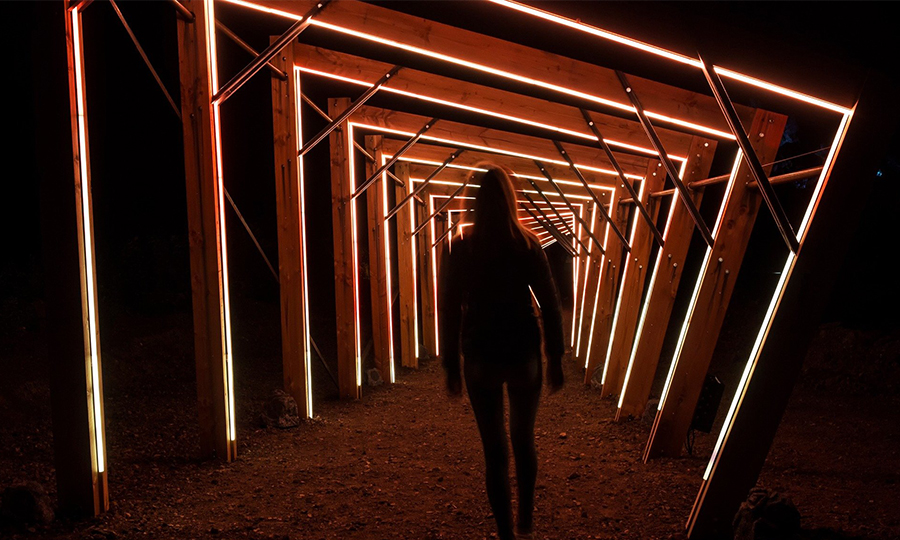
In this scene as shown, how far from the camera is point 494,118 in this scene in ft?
18.5

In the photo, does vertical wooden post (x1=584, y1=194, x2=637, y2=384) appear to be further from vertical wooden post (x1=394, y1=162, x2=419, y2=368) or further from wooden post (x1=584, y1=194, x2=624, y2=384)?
vertical wooden post (x1=394, y1=162, x2=419, y2=368)

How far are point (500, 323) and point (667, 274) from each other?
127 inches

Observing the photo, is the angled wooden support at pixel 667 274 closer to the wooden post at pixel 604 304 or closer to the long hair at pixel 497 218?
the wooden post at pixel 604 304

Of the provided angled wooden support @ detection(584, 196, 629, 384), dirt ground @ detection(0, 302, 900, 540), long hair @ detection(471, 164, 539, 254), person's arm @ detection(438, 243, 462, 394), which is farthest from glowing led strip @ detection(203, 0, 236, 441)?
angled wooden support @ detection(584, 196, 629, 384)

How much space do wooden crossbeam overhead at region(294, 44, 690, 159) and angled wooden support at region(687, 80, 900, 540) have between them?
3099 mm

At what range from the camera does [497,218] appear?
2.49 m

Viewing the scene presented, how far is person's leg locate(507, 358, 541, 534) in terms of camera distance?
2450 mm

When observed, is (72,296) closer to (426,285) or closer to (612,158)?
(612,158)

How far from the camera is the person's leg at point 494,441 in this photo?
249 cm

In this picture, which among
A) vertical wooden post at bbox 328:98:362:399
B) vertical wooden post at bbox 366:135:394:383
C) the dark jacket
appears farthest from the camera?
vertical wooden post at bbox 366:135:394:383

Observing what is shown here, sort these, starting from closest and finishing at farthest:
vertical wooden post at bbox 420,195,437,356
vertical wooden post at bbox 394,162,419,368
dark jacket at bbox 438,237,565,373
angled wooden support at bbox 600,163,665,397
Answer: dark jacket at bbox 438,237,565,373
angled wooden support at bbox 600,163,665,397
vertical wooden post at bbox 394,162,419,368
vertical wooden post at bbox 420,195,437,356

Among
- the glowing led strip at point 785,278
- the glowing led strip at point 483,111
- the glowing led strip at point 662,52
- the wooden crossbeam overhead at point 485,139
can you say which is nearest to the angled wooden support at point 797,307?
the glowing led strip at point 785,278

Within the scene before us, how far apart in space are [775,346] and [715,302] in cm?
128

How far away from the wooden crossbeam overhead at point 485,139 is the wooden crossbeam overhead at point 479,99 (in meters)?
1.17
